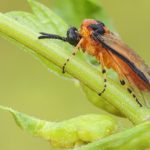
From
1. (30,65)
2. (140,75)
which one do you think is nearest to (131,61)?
(140,75)

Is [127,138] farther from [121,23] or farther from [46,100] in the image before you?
[121,23]

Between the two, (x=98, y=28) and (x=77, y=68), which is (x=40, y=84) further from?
(x=77, y=68)

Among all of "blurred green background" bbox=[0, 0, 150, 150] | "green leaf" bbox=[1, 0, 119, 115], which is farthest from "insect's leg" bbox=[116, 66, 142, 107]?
"blurred green background" bbox=[0, 0, 150, 150]

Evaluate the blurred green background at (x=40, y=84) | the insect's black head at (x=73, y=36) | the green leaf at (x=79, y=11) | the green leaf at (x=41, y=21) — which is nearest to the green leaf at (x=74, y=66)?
the green leaf at (x=41, y=21)

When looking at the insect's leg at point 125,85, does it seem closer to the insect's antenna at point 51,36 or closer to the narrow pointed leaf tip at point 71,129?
the narrow pointed leaf tip at point 71,129

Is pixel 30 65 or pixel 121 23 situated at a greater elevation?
pixel 121 23

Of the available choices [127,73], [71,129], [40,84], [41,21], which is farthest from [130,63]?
[40,84]
